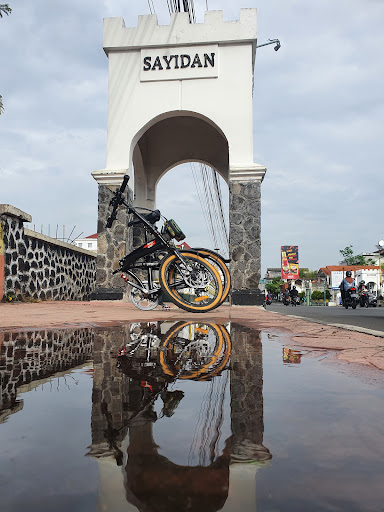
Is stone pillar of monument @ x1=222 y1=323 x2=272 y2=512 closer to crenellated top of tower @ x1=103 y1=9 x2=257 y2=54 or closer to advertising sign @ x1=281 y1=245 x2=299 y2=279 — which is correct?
crenellated top of tower @ x1=103 y1=9 x2=257 y2=54

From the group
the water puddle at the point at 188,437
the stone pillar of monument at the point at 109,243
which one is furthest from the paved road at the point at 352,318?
the stone pillar of monument at the point at 109,243

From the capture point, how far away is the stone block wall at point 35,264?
27.9ft

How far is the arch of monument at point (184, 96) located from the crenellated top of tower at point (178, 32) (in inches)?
0.9

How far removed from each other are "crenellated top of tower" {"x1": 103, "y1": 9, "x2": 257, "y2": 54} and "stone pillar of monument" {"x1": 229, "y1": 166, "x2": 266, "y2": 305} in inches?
129

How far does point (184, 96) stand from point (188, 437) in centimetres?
985

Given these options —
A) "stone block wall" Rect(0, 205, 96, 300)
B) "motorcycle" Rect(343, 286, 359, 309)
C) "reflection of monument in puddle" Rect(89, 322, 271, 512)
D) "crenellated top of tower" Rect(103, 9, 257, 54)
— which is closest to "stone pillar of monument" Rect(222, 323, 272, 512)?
"reflection of monument in puddle" Rect(89, 322, 271, 512)

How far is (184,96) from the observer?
9750 mm

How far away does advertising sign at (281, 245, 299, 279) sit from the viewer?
6400 centimetres

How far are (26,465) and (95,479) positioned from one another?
0.14 m

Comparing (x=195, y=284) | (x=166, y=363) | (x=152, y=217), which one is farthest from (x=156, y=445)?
(x=152, y=217)

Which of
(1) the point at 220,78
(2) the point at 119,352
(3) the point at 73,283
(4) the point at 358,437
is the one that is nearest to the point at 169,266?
(2) the point at 119,352

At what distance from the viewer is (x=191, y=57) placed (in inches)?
384

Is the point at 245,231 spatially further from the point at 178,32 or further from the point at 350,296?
the point at 350,296

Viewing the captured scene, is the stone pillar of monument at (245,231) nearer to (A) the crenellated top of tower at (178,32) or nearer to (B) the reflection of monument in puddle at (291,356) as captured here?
(A) the crenellated top of tower at (178,32)
